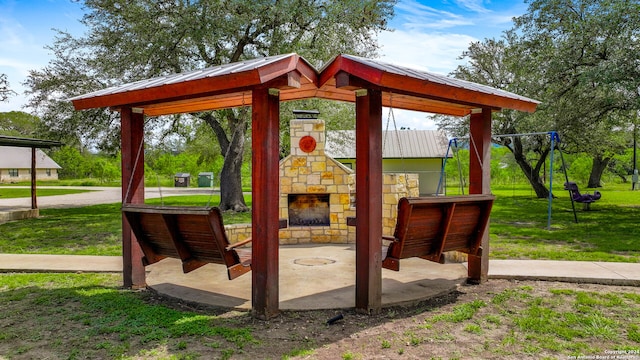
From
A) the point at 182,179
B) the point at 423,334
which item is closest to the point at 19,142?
the point at 423,334

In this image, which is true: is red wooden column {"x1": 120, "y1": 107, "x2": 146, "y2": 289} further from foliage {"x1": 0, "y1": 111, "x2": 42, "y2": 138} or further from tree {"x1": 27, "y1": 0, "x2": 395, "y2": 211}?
foliage {"x1": 0, "y1": 111, "x2": 42, "y2": 138}

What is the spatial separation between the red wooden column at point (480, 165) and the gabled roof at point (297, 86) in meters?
0.18

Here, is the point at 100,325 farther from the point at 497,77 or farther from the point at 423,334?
the point at 497,77

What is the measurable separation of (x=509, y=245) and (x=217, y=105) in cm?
609

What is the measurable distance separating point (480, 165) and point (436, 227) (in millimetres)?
1251

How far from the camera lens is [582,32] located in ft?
37.0

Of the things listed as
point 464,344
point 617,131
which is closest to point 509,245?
point 464,344

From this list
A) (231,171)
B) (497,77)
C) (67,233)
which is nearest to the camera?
(67,233)

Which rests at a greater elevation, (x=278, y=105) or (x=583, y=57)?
(x=583, y=57)

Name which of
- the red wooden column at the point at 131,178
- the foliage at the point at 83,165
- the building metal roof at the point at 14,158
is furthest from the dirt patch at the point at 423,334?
the building metal roof at the point at 14,158

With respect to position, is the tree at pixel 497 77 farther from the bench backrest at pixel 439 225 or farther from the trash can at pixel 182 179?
the trash can at pixel 182 179

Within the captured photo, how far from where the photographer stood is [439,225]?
4.39 metres

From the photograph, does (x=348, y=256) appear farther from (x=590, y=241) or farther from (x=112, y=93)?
(x=590, y=241)

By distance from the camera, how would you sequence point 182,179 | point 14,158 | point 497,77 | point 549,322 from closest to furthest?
point 549,322 → point 497,77 → point 182,179 → point 14,158
